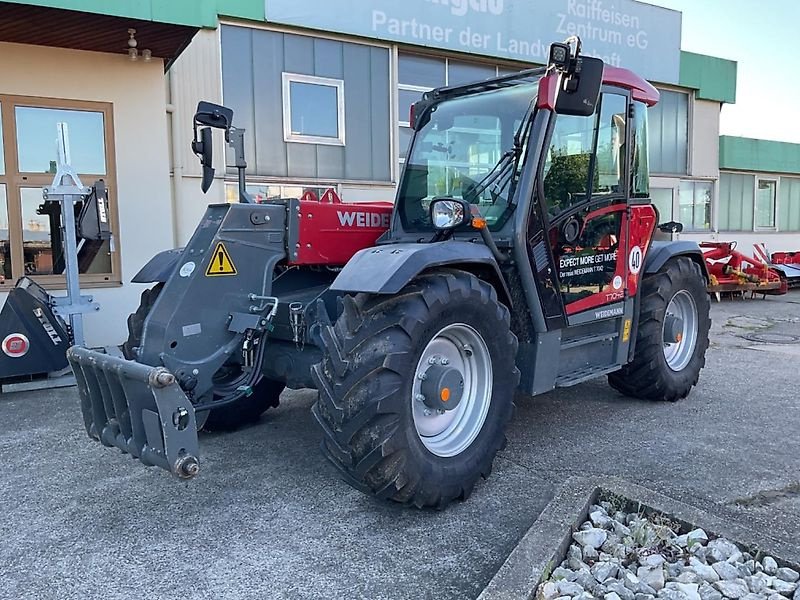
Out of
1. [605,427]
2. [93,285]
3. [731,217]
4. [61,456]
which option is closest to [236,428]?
[61,456]

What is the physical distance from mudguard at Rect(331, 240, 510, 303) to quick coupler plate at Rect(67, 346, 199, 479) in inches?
35.8

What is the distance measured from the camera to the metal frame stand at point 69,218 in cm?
577

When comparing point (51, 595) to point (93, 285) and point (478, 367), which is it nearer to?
point (478, 367)

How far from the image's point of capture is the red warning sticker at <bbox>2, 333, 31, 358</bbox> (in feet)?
19.3

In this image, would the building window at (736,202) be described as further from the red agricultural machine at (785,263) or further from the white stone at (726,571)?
the white stone at (726,571)

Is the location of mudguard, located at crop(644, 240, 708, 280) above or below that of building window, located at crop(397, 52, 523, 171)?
below

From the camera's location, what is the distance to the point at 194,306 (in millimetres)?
3457

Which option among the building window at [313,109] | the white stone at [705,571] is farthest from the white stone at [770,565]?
the building window at [313,109]

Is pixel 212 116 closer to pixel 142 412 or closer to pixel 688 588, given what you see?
pixel 142 412

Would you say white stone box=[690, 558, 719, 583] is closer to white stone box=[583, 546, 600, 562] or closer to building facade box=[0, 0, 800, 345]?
white stone box=[583, 546, 600, 562]

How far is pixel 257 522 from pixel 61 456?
1792mm

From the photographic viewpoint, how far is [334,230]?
408cm

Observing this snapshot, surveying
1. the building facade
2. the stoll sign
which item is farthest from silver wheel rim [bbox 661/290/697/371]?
the stoll sign

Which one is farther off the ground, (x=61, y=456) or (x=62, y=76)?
(x=62, y=76)
